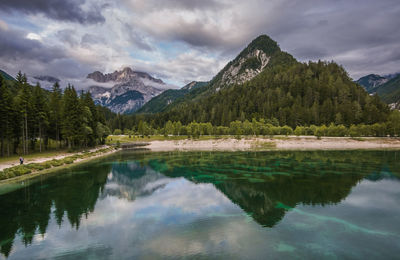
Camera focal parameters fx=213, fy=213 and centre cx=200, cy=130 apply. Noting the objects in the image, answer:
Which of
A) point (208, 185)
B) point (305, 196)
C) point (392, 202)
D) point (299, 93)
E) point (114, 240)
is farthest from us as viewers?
point (299, 93)

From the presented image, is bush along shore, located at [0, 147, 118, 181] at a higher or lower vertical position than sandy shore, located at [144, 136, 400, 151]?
higher

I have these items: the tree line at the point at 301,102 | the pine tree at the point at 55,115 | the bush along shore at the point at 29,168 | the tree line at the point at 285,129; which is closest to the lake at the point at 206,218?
the bush along shore at the point at 29,168

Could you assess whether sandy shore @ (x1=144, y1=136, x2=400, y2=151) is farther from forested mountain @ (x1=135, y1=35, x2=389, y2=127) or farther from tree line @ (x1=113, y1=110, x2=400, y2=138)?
forested mountain @ (x1=135, y1=35, x2=389, y2=127)

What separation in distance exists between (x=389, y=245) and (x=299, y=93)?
497 ft

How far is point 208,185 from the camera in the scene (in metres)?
32.4

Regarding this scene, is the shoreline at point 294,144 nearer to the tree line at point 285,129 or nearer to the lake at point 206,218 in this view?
the tree line at point 285,129

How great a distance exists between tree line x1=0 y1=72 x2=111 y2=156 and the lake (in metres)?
22.8

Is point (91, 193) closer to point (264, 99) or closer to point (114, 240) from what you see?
point (114, 240)

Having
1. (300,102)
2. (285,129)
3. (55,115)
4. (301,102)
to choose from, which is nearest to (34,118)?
(55,115)

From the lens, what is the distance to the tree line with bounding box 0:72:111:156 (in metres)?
47.7

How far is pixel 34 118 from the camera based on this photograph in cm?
5422

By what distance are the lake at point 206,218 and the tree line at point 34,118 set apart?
2278 centimetres

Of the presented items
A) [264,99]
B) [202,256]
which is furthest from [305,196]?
[264,99]

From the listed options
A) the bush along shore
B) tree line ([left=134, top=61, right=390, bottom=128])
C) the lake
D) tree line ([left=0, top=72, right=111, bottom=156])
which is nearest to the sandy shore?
tree line ([left=134, top=61, right=390, bottom=128])
